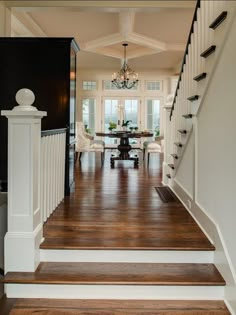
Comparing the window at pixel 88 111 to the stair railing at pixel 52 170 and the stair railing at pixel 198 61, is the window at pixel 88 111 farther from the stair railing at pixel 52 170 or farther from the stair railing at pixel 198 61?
the stair railing at pixel 52 170

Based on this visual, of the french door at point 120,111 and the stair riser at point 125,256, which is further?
the french door at point 120,111

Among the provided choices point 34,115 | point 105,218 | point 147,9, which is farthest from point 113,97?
point 34,115

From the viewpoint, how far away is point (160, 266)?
9.20ft

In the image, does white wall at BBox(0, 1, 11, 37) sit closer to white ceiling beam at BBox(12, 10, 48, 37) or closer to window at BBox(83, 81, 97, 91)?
white ceiling beam at BBox(12, 10, 48, 37)

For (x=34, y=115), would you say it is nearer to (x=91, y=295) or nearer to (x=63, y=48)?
(x=91, y=295)

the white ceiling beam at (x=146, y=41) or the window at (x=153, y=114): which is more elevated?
the white ceiling beam at (x=146, y=41)

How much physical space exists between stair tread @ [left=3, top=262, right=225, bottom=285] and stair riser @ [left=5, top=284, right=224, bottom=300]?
0.14 ft

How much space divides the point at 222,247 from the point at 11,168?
65.4 inches

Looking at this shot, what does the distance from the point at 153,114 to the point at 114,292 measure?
10.4m

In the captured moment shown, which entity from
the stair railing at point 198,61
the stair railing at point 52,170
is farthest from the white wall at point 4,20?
the stair railing at point 198,61

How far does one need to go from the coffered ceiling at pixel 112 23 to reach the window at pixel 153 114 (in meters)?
2.58

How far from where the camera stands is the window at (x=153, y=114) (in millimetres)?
12586

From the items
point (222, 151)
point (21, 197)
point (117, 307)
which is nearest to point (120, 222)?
point (117, 307)

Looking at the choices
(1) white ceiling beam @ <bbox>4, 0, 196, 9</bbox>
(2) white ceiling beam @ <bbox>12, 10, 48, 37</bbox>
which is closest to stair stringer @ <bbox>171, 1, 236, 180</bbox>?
(1) white ceiling beam @ <bbox>4, 0, 196, 9</bbox>
